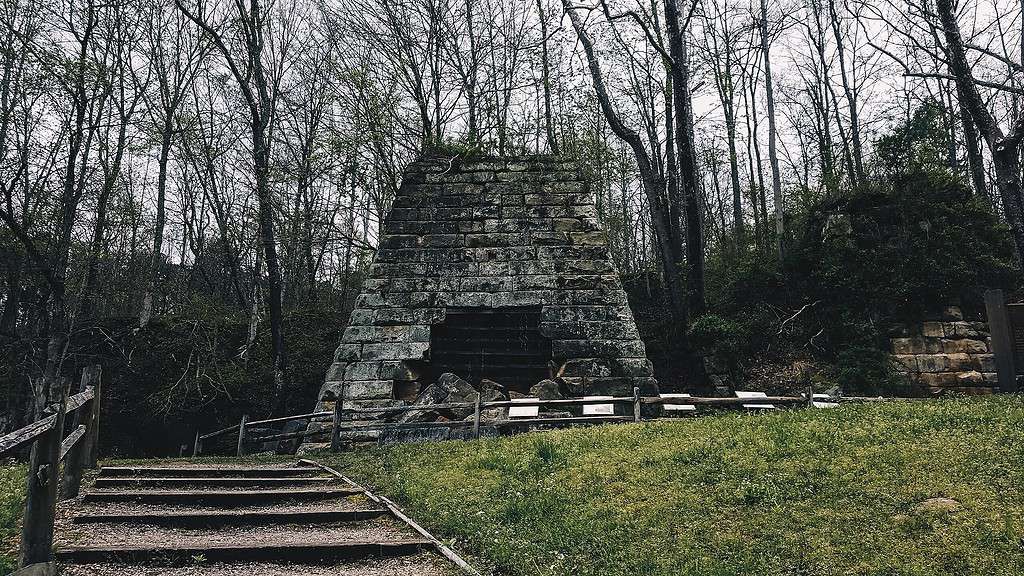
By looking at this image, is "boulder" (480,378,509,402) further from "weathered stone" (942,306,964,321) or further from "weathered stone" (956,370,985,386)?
"weathered stone" (942,306,964,321)

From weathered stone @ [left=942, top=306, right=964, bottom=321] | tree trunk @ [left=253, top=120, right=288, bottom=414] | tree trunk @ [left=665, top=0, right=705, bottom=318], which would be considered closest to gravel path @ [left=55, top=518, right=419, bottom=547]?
tree trunk @ [left=253, top=120, right=288, bottom=414]

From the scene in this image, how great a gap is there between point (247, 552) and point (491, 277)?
866 cm

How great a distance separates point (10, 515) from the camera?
537 centimetres

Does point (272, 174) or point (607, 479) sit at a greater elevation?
point (272, 174)

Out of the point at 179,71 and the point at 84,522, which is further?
the point at 179,71

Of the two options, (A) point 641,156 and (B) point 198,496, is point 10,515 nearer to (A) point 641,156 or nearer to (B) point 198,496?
(B) point 198,496

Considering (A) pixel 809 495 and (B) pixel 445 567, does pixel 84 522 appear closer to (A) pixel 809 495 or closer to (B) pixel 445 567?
(B) pixel 445 567

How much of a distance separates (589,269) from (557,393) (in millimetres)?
2746

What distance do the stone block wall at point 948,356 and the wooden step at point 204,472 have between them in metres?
13.8

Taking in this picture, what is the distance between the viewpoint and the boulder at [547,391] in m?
12.0

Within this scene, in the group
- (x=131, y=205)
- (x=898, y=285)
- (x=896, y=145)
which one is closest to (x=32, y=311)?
(x=131, y=205)

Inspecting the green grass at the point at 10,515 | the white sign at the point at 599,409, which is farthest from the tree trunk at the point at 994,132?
the green grass at the point at 10,515

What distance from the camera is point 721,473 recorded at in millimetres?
6387

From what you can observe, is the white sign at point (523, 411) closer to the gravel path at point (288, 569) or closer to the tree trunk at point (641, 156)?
the gravel path at point (288, 569)
